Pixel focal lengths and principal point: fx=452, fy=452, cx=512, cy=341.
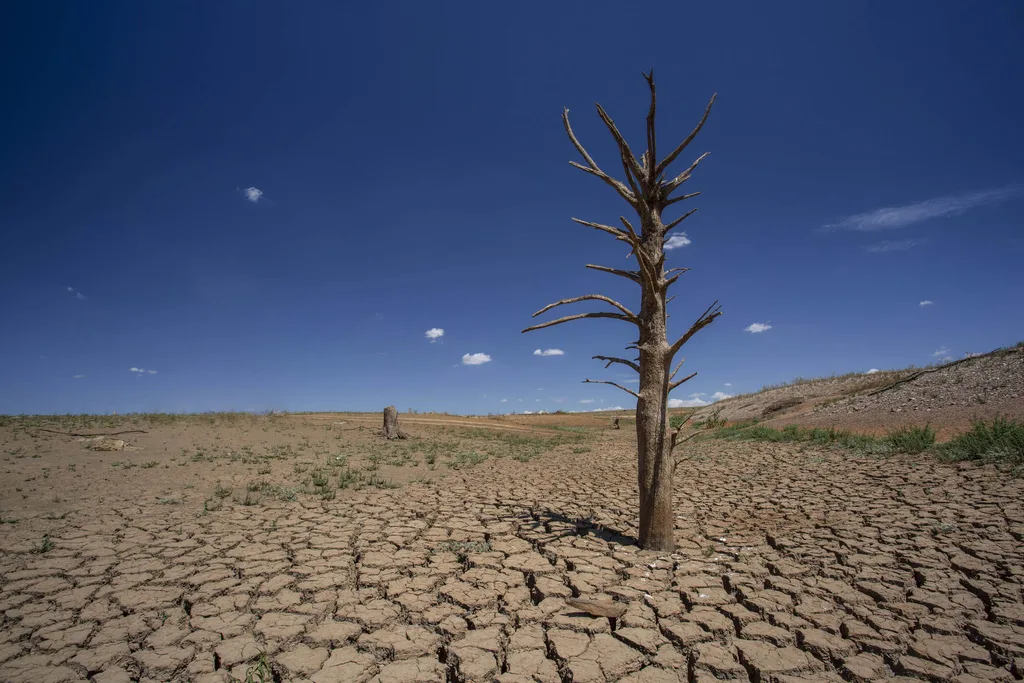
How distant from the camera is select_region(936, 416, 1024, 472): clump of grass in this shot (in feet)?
19.7

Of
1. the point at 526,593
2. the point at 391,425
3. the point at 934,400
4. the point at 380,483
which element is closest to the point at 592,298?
the point at 526,593

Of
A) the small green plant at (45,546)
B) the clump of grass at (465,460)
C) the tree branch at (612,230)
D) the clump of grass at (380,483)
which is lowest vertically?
the small green plant at (45,546)

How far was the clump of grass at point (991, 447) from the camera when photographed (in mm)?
5999

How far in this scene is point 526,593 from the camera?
3.29 meters

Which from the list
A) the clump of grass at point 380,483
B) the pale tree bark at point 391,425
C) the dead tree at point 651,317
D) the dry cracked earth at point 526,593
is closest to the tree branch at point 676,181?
the dead tree at point 651,317

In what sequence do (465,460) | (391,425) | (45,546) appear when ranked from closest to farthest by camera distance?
(45,546) → (465,460) → (391,425)

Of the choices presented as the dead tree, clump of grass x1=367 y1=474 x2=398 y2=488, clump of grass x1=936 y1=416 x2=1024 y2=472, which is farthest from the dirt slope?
clump of grass x1=367 y1=474 x2=398 y2=488

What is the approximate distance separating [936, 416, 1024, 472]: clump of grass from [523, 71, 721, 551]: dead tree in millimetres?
5223

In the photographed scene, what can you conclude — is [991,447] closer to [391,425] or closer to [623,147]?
[623,147]

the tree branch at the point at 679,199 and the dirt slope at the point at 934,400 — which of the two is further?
the dirt slope at the point at 934,400

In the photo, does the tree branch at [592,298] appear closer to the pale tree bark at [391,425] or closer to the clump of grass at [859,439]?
the clump of grass at [859,439]

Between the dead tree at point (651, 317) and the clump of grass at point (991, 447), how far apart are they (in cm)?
522

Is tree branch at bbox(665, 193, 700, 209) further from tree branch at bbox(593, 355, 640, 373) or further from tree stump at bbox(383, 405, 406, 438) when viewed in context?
tree stump at bbox(383, 405, 406, 438)

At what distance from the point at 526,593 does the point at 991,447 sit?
284 inches
